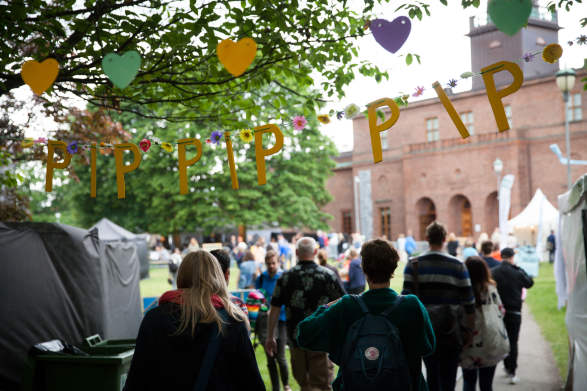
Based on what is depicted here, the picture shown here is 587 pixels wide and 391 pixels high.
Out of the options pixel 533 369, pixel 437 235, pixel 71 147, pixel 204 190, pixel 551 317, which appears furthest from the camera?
pixel 204 190

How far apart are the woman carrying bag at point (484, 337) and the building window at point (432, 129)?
40231 millimetres

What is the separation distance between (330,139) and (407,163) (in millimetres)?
10870

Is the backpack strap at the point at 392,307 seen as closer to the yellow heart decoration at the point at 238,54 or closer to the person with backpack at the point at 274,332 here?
the yellow heart decoration at the point at 238,54

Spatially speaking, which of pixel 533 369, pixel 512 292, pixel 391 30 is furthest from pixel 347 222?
pixel 391 30

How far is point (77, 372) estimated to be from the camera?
493 centimetres

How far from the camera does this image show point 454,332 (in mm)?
4988

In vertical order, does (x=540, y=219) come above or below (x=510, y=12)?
below

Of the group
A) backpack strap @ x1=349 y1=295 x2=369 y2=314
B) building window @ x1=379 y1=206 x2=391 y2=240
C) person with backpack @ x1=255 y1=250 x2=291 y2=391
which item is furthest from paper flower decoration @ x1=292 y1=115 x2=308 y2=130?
building window @ x1=379 y1=206 x2=391 y2=240

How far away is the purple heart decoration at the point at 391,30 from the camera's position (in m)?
3.98

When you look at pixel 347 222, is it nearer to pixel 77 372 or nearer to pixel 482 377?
pixel 482 377

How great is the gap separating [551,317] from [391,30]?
1041cm

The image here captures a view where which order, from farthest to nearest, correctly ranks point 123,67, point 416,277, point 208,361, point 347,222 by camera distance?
point 347,222
point 416,277
point 123,67
point 208,361

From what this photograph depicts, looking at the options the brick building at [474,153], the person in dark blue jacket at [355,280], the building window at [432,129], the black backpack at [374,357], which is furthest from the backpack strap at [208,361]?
the building window at [432,129]

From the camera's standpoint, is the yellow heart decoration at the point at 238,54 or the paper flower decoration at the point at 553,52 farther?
the paper flower decoration at the point at 553,52
